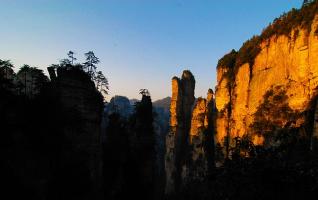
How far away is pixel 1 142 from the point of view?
90.5 ft

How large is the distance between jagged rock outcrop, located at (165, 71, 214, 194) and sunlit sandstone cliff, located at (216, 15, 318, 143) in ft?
37.0

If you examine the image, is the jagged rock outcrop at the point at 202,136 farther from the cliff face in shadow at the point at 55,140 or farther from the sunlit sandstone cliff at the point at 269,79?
the cliff face in shadow at the point at 55,140

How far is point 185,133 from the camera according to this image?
106938 mm

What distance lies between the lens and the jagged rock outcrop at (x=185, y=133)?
9413cm

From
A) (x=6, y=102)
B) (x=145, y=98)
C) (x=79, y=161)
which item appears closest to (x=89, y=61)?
(x=145, y=98)

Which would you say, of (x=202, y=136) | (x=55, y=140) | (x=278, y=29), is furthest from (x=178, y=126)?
(x=55, y=140)

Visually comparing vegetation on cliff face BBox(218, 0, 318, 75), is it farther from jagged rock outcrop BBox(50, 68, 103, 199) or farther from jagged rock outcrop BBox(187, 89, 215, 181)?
jagged rock outcrop BBox(50, 68, 103, 199)

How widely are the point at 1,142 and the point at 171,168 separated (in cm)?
7749

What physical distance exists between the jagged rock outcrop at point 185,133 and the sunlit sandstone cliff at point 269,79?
445 inches

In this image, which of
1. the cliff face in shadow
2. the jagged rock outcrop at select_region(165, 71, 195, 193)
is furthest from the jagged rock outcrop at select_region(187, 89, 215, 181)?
the cliff face in shadow

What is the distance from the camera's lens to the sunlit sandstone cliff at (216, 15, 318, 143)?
56.8 metres

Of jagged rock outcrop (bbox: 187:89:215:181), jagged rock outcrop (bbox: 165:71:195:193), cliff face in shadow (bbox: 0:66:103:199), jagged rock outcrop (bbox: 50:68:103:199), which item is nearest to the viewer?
cliff face in shadow (bbox: 0:66:103:199)

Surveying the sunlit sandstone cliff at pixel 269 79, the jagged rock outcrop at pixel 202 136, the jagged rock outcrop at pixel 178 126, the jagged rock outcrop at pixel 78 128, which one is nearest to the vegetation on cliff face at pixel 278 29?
the sunlit sandstone cliff at pixel 269 79

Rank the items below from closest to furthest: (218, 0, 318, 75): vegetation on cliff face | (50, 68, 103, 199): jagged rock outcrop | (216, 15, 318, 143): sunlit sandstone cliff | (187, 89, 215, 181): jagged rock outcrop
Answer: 1. (50, 68, 103, 199): jagged rock outcrop
2. (216, 15, 318, 143): sunlit sandstone cliff
3. (218, 0, 318, 75): vegetation on cliff face
4. (187, 89, 215, 181): jagged rock outcrop
